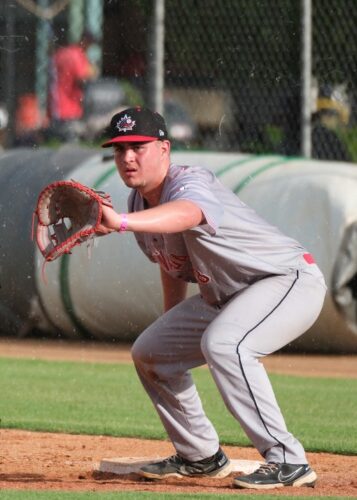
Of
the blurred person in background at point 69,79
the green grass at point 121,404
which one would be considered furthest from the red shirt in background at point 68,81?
the green grass at point 121,404

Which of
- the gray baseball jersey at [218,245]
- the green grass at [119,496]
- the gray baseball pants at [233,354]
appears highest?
the gray baseball jersey at [218,245]

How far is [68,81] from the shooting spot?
13.2 meters

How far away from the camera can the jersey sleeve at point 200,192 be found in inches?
195

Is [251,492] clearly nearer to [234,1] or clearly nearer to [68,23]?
[234,1]

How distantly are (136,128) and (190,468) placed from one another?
1.54 meters

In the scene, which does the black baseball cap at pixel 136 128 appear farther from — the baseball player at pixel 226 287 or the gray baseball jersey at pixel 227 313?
the gray baseball jersey at pixel 227 313

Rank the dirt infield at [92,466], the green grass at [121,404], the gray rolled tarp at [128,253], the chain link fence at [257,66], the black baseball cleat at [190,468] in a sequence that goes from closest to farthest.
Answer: the dirt infield at [92,466] → the black baseball cleat at [190,468] → the green grass at [121,404] → the gray rolled tarp at [128,253] → the chain link fence at [257,66]

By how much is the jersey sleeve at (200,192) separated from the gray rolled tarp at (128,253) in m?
4.94

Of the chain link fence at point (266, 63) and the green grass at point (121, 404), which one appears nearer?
the green grass at point (121, 404)

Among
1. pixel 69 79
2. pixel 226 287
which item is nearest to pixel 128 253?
pixel 69 79

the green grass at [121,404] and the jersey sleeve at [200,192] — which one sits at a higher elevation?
the jersey sleeve at [200,192]

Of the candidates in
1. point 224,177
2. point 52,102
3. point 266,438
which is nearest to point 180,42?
point 52,102

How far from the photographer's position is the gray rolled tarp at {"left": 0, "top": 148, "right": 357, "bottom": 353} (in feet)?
33.0

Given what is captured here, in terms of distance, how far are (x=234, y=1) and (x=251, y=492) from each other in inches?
314
